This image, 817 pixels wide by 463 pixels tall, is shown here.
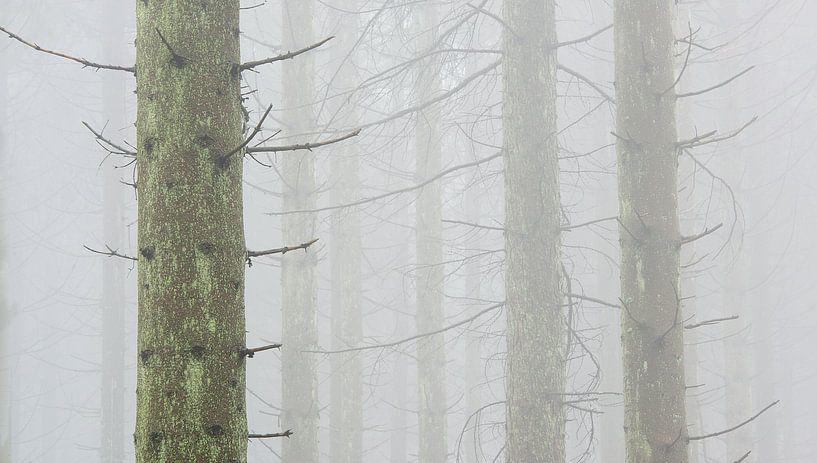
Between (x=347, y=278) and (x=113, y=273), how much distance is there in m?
5.50

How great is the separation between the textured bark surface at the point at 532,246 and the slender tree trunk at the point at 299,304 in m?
2.39

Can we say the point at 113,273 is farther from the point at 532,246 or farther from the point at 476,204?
the point at 532,246

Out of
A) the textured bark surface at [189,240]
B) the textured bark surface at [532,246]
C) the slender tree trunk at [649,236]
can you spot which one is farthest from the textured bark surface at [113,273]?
the textured bark surface at [189,240]

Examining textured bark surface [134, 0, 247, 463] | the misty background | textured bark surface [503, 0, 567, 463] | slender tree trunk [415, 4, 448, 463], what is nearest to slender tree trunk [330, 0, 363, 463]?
the misty background

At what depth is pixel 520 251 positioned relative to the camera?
5562 mm

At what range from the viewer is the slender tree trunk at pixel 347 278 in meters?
12.1

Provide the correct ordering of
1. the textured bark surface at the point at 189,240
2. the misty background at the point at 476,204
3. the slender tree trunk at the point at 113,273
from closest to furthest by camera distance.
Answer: the textured bark surface at the point at 189,240 → the misty background at the point at 476,204 → the slender tree trunk at the point at 113,273

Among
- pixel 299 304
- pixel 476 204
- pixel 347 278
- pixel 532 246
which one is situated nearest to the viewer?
pixel 532 246

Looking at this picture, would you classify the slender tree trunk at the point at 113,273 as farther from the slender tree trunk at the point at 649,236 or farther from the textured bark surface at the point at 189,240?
the textured bark surface at the point at 189,240

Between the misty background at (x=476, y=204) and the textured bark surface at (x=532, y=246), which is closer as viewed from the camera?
the textured bark surface at (x=532, y=246)

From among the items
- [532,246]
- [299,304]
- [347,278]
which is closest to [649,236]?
[532,246]

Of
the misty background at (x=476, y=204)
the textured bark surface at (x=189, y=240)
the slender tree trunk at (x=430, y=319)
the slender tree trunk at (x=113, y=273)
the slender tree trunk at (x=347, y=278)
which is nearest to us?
the textured bark surface at (x=189, y=240)

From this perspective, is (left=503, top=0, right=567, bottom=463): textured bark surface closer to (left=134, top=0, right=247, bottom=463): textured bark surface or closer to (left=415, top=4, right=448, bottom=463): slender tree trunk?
(left=134, top=0, right=247, bottom=463): textured bark surface

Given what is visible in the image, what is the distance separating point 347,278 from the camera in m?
12.4
